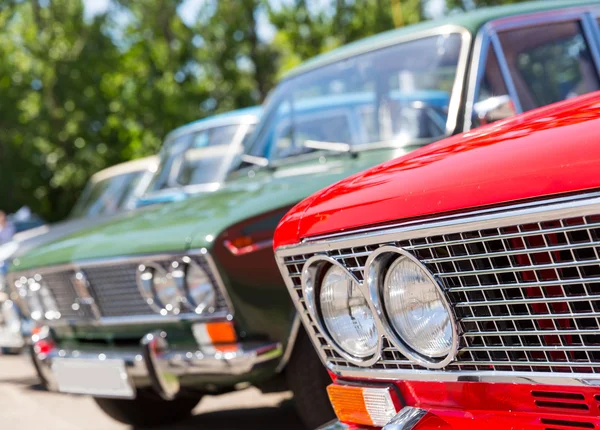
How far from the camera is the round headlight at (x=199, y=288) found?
3.63 meters

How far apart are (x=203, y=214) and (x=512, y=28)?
1575 mm

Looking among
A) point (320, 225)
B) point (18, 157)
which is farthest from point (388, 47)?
point (18, 157)

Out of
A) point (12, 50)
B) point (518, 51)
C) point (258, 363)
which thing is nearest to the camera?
point (258, 363)

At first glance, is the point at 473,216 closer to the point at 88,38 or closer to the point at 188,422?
the point at 188,422

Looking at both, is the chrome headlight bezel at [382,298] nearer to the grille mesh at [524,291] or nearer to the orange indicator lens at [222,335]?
the grille mesh at [524,291]

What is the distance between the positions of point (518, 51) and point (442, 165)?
6.66 feet

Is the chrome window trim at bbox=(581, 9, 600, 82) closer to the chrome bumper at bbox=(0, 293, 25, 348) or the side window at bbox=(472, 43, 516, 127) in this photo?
the side window at bbox=(472, 43, 516, 127)

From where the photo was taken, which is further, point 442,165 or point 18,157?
point 18,157

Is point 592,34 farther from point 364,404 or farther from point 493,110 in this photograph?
point 364,404

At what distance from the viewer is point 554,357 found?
1.95 metres

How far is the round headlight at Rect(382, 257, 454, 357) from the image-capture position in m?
2.10

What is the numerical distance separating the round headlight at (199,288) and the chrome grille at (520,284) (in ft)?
5.01

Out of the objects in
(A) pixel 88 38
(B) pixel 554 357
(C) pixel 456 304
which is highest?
(A) pixel 88 38

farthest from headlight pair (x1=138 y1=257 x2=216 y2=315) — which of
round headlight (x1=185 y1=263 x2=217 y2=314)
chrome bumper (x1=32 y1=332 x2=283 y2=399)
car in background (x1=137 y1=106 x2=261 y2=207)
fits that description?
car in background (x1=137 y1=106 x2=261 y2=207)
